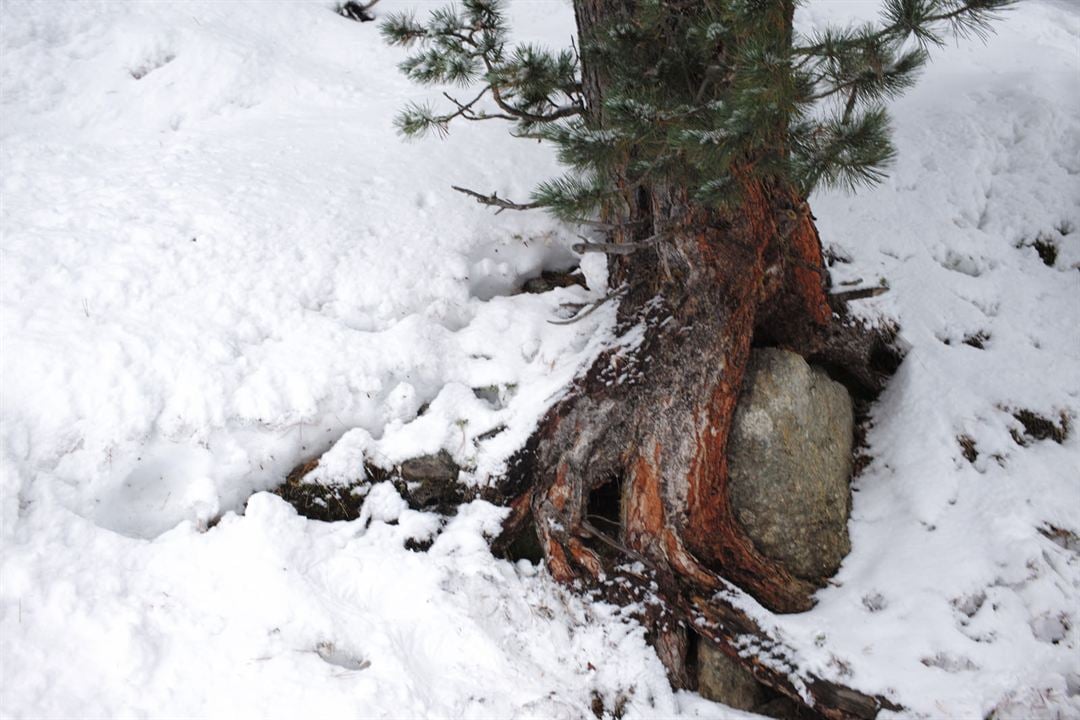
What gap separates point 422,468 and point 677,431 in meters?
1.37

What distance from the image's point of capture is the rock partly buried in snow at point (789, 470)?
13.0ft

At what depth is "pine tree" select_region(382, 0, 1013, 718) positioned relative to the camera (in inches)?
112

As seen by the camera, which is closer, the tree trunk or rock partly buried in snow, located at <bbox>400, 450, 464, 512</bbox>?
the tree trunk

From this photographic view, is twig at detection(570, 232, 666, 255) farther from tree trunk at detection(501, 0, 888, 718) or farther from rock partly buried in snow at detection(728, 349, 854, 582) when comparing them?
rock partly buried in snow at detection(728, 349, 854, 582)

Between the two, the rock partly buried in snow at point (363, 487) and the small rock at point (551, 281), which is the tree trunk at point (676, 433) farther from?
the small rock at point (551, 281)

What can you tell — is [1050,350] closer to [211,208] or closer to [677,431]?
[677,431]

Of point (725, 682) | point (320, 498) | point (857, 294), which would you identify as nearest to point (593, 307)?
A: point (857, 294)

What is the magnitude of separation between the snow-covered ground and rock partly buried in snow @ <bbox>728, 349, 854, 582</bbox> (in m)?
0.20

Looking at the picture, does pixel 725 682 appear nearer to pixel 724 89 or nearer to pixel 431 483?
pixel 431 483

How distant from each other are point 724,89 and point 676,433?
170cm

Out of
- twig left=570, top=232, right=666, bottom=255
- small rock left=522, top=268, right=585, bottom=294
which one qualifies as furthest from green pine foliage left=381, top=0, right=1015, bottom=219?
small rock left=522, top=268, right=585, bottom=294

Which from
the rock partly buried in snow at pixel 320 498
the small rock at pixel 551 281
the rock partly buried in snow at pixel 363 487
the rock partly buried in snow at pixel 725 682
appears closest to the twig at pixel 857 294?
the small rock at pixel 551 281

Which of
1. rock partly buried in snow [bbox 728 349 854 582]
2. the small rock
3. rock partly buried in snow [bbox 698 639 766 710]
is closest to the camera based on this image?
rock partly buried in snow [bbox 698 639 766 710]

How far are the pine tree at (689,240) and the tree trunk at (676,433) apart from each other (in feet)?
0.03
